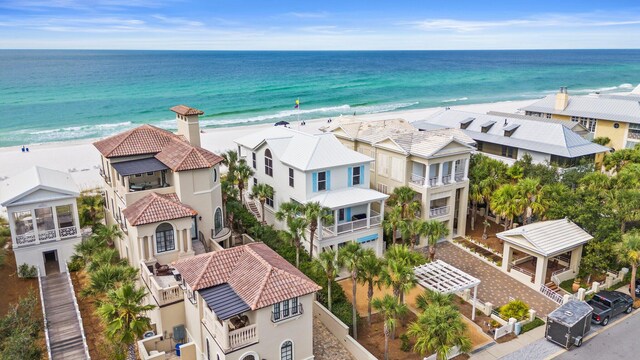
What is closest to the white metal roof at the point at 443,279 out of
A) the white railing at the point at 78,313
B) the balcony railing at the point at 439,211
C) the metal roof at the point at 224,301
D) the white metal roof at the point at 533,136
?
the balcony railing at the point at 439,211

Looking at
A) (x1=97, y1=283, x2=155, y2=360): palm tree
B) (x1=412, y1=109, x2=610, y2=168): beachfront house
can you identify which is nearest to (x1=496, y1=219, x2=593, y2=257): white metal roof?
(x1=412, y1=109, x2=610, y2=168): beachfront house

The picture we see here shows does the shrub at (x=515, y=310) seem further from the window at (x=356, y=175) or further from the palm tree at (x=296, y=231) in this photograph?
the window at (x=356, y=175)

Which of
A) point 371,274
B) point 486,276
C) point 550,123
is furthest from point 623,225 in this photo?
point 371,274

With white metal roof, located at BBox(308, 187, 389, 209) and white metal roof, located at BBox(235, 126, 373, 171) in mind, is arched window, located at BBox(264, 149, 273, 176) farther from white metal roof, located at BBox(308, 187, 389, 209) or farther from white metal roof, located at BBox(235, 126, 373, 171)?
white metal roof, located at BBox(308, 187, 389, 209)

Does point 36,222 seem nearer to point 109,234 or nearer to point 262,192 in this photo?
point 109,234

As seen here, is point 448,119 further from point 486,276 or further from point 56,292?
point 56,292
